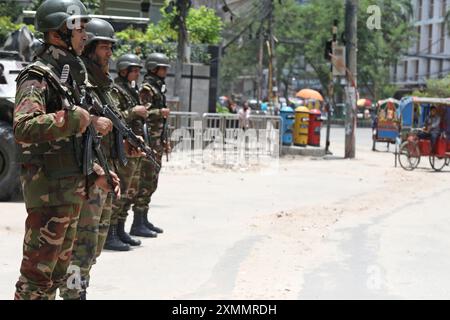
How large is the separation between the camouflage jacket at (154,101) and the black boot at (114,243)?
1.10 meters

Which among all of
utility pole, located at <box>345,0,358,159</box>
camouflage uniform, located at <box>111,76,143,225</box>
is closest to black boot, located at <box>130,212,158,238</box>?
camouflage uniform, located at <box>111,76,143,225</box>

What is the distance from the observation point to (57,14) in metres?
4.67

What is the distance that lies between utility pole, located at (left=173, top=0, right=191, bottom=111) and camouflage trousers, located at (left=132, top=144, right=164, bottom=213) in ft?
38.5

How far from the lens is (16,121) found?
441cm

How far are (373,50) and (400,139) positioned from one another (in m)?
35.8

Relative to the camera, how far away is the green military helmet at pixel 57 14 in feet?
15.3

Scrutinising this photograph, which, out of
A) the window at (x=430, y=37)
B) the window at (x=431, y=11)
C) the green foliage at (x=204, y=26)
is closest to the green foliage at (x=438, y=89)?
the green foliage at (x=204, y=26)

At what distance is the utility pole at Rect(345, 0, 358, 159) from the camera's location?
74.4 ft

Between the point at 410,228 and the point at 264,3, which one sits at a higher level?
the point at 264,3

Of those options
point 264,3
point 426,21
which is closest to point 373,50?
point 426,21

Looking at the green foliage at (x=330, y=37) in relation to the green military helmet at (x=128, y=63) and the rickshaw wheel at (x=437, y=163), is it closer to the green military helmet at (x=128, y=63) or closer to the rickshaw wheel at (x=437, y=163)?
the rickshaw wheel at (x=437, y=163)

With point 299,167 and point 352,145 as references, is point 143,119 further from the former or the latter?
point 352,145

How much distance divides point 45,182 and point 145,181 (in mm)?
4389

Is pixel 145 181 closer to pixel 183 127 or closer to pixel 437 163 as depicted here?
pixel 183 127
